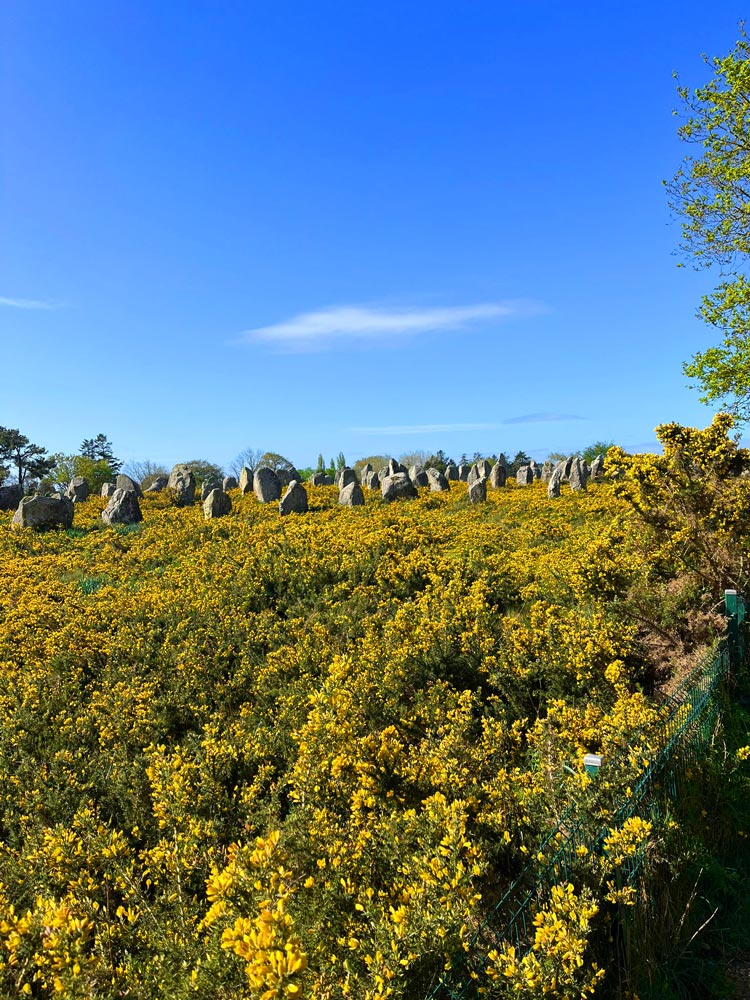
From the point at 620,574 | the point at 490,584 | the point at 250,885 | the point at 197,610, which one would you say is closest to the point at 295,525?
the point at 197,610

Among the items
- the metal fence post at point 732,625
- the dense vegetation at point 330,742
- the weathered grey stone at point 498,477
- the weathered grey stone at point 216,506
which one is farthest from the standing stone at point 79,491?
the metal fence post at point 732,625

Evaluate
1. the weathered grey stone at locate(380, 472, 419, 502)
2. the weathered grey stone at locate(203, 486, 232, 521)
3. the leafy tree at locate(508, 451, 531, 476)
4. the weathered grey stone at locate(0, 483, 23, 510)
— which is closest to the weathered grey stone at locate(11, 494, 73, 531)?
the weathered grey stone at locate(203, 486, 232, 521)

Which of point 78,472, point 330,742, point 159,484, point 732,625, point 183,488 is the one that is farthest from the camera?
point 78,472

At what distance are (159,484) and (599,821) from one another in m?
32.7

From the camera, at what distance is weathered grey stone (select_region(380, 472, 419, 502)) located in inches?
1029

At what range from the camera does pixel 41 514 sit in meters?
21.7

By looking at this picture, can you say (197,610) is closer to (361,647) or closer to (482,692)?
(361,647)

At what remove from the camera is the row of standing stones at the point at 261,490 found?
72.5ft

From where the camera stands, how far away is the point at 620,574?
813 cm

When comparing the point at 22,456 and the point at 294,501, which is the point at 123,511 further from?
the point at 22,456

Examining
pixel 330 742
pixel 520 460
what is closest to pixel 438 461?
pixel 520 460

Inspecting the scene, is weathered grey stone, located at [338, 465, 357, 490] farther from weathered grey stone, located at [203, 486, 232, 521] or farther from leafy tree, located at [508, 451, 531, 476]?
leafy tree, located at [508, 451, 531, 476]

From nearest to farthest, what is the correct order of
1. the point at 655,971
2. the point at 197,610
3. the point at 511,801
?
the point at 655,971 < the point at 511,801 < the point at 197,610

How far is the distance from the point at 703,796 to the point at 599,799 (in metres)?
1.65
